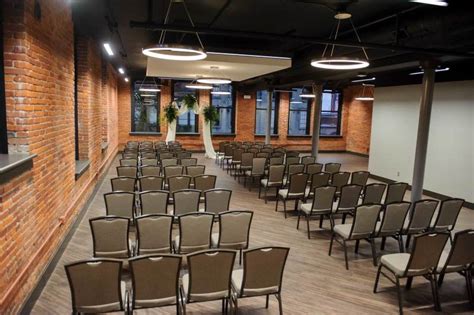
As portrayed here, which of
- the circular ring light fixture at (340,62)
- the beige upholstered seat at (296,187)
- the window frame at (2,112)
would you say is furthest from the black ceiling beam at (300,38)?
the beige upholstered seat at (296,187)

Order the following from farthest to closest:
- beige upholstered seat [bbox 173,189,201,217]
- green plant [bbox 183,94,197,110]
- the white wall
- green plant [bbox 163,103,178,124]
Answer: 1. green plant [bbox 163,103,178,124]
2. green plant [bbox 183,94,197,110]
3. the white wall
4. beige upholstered seat [bbox 173,189,201,217]

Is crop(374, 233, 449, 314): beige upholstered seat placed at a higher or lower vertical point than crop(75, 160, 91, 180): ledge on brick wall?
A: lower

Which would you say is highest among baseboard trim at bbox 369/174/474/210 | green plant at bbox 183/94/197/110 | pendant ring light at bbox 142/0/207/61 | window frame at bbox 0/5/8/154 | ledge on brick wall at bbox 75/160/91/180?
pendant ring light at bbox 142/0/207/61

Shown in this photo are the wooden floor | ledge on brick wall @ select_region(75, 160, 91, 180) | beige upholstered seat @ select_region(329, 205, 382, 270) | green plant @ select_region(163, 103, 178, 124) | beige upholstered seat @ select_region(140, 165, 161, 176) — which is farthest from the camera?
green plant @ select_region(163, 103, 178, 124)

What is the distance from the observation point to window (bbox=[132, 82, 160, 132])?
18531mm

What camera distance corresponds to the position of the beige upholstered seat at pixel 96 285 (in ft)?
9.93

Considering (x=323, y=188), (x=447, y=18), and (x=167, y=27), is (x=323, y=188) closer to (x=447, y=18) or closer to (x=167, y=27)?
(x=447, y=18)

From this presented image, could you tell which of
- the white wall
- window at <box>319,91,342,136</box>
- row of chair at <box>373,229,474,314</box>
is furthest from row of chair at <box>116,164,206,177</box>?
window at <box>319,91,342,136</box>

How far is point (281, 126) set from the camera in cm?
2006

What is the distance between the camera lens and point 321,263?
5480 mm

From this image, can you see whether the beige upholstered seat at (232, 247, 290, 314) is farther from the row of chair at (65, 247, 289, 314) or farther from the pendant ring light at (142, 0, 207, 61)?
the pendant ring light at (142, 0, 207, 61)

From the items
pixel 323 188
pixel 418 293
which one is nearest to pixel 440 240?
pixel 418 293

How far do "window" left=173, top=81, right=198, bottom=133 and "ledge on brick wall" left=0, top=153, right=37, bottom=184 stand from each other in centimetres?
1506

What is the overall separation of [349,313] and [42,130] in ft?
14.4
